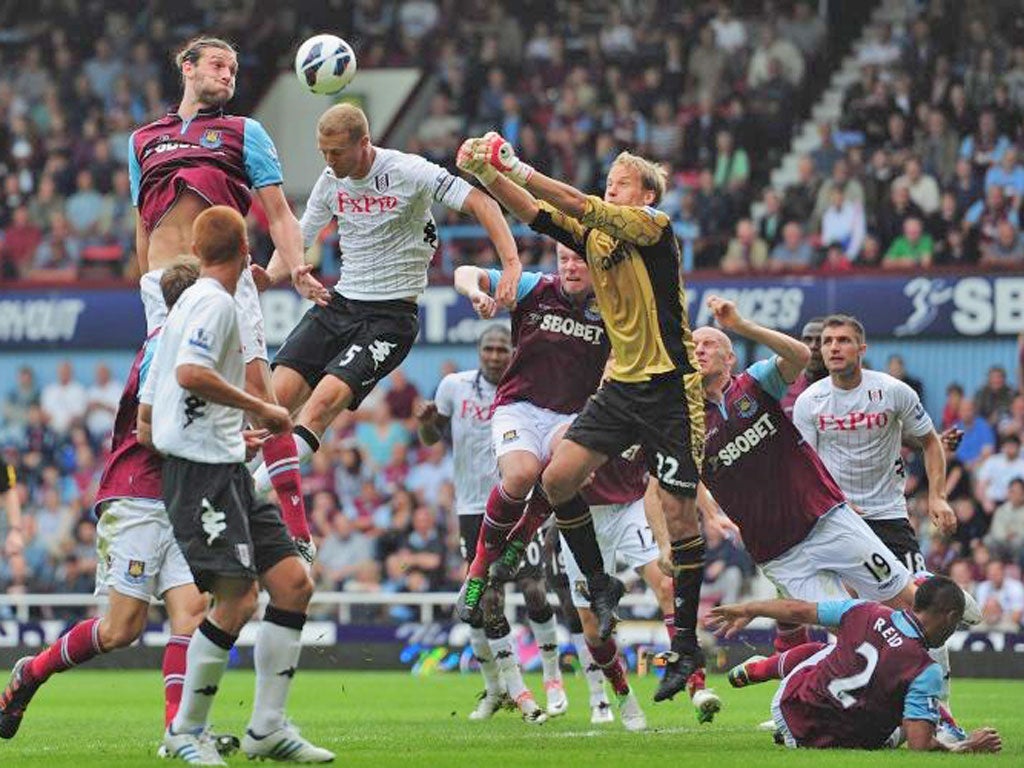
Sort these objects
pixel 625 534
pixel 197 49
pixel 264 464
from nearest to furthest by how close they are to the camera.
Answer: pixel 197 49
pixel 264 464
pixel 625 534

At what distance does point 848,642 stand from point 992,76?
49.8 feet

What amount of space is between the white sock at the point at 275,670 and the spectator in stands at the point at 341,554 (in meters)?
13.2

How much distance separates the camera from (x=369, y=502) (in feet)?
78.4

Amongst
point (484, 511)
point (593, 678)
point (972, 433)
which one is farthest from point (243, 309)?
point (972, 433)

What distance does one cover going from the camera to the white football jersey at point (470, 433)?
16.0 meters

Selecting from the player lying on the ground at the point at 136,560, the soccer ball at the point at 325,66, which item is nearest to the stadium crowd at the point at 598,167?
the soccer ball at the point at 325,66

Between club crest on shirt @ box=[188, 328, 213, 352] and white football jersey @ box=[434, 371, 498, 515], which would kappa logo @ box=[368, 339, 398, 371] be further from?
club crest on shirt @ box=[188, 328, 213, 352]

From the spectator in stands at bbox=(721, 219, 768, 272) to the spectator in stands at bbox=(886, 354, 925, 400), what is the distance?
211cm

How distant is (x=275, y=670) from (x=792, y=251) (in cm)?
1463

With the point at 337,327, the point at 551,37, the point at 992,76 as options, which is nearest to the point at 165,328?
the point at 337,327

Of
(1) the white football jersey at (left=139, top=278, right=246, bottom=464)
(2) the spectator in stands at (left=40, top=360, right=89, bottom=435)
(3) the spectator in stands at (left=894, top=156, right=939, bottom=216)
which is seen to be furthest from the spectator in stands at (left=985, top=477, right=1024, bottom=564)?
(1) the white football jersey at (left=139, top=278, right=246, bottom=464)

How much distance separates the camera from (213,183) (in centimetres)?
1213

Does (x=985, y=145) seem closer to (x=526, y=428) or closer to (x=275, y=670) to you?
(x=526, y=428)

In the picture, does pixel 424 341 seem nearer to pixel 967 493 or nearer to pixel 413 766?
pixel 967 493
